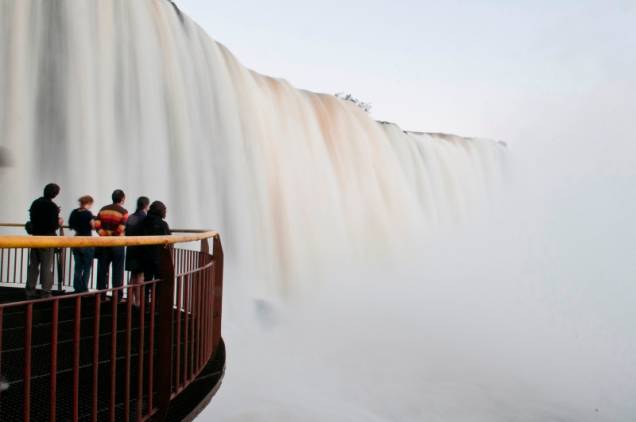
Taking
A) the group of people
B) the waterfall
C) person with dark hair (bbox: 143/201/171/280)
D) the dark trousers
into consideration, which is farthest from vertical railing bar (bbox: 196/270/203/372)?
the waterfall

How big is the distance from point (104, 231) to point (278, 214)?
33.0 ft

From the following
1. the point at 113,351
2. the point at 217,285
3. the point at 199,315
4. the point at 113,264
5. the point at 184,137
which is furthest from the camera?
the point at 184,137

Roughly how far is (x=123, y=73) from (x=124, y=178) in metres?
2.32

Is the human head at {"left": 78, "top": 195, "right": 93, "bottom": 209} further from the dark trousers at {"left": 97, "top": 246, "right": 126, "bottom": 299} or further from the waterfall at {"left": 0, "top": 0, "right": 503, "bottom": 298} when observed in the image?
the waterfall at {"left": 0, "top": 0, "right": 503, "bottom": 298}

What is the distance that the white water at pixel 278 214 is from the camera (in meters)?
10.6

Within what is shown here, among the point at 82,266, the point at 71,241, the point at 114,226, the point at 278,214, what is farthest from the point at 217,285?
the point at 278,214

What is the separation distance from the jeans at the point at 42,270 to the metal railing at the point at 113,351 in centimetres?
91

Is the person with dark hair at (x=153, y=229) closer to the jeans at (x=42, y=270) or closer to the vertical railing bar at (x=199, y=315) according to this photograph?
the jeans at (x=42, y=270)

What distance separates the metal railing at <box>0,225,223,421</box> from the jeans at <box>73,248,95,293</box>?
1445 millimetres

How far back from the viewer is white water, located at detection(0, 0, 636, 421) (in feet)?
34.8

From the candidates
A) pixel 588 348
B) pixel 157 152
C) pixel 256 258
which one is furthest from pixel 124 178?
pixel 588 348

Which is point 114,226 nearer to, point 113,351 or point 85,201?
point 85,201

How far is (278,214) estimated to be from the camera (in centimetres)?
1558

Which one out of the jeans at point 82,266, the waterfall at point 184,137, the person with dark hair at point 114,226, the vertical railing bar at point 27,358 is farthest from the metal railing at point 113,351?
the waterfall at point 184,137
